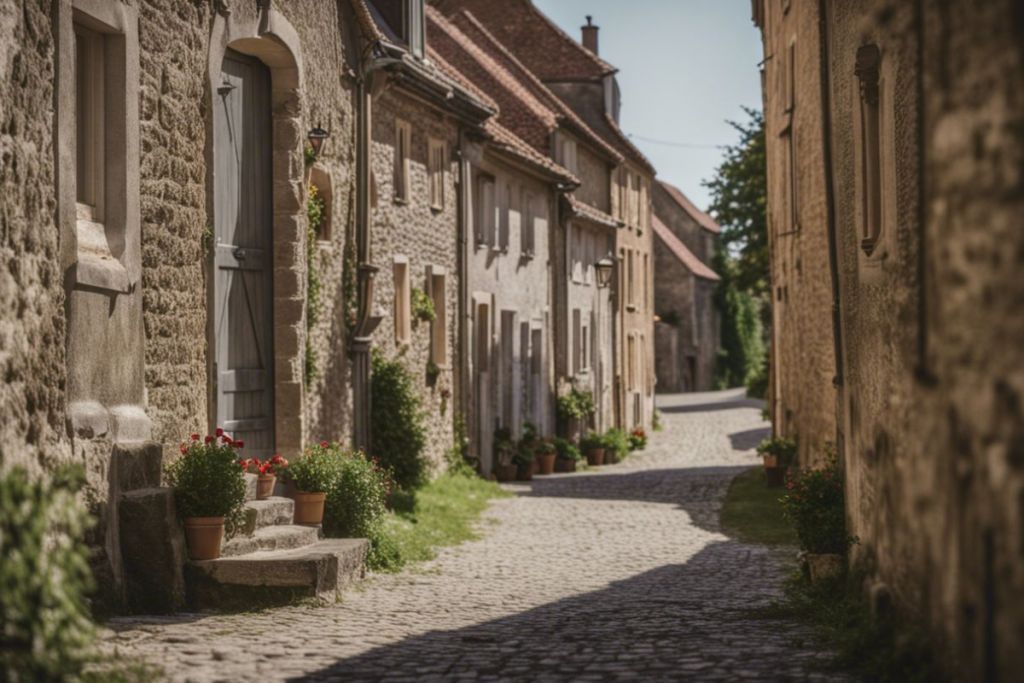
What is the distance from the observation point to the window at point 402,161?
21688 millimetres

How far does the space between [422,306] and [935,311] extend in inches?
653

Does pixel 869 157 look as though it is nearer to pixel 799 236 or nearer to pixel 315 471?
pixel 315 471

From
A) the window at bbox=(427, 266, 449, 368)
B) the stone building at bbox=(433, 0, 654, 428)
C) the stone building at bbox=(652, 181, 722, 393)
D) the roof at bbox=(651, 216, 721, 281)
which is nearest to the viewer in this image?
the window at bbox=(427, 266, 449, 368)

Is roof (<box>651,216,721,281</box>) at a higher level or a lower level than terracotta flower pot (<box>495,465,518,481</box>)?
higher

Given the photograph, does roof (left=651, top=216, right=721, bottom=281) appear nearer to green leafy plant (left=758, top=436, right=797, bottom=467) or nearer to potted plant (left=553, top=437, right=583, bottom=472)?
potted plant (left=553, top=437, right=583, bottom=472)

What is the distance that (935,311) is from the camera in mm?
6516

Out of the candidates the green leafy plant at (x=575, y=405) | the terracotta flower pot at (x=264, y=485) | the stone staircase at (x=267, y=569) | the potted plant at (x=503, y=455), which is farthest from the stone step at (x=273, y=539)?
the green leafy plant at (x=575, y=405)

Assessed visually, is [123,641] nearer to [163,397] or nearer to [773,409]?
[163,397]

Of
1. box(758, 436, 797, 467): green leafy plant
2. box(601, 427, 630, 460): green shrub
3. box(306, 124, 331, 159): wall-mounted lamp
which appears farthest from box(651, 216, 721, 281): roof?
box(306, 124, 331, 159): wall-mounted lamp

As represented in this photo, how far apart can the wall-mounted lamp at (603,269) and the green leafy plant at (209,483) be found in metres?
25.7

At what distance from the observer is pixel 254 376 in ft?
46.3

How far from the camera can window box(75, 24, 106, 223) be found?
34.1 feet

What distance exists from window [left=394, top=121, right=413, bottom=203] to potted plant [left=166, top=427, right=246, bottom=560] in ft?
35.8

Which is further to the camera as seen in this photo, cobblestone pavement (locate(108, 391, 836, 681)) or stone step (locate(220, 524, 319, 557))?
stone step (locate(220, 524, 319, 557))
